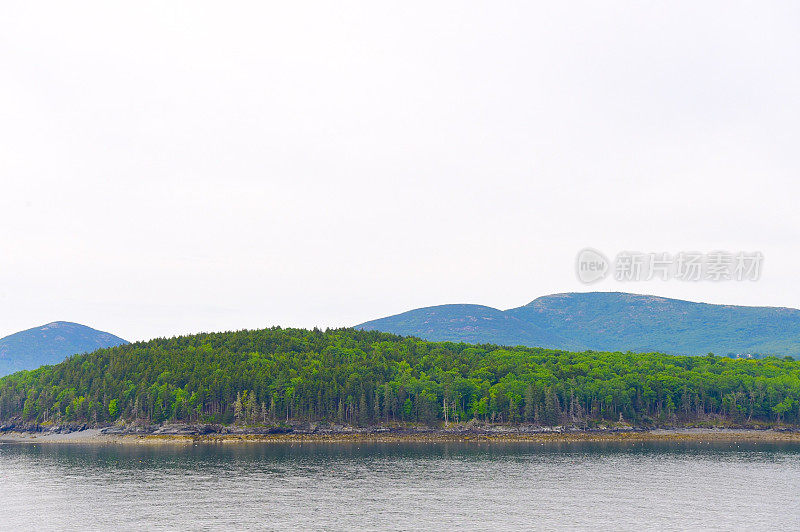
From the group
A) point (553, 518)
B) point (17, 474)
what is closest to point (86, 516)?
point (17, 474)

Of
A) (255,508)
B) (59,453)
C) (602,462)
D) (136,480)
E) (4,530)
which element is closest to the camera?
(4,530)

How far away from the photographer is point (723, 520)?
98.4 meters

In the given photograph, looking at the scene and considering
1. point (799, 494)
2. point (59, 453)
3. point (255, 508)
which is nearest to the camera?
point (255, 508)

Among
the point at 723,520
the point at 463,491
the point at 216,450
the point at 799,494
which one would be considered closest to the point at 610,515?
the point at 723,520

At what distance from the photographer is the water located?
98250 millimetres

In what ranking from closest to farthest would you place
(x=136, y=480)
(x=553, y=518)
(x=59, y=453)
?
1. (x=553, y=518)
2. (x=136, y=480)
3. (x=59, y=453)

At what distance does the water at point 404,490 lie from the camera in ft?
322

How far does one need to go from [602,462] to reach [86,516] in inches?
4514

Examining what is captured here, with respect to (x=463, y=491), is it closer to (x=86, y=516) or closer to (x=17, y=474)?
(x=86, y=516)

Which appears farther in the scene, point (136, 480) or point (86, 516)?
point (136, 480)

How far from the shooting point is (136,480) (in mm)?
133625

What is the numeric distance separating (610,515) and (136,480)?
92701mm

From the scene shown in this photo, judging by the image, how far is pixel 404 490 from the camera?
121500mm

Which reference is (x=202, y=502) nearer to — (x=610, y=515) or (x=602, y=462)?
(x=610, y=515)
